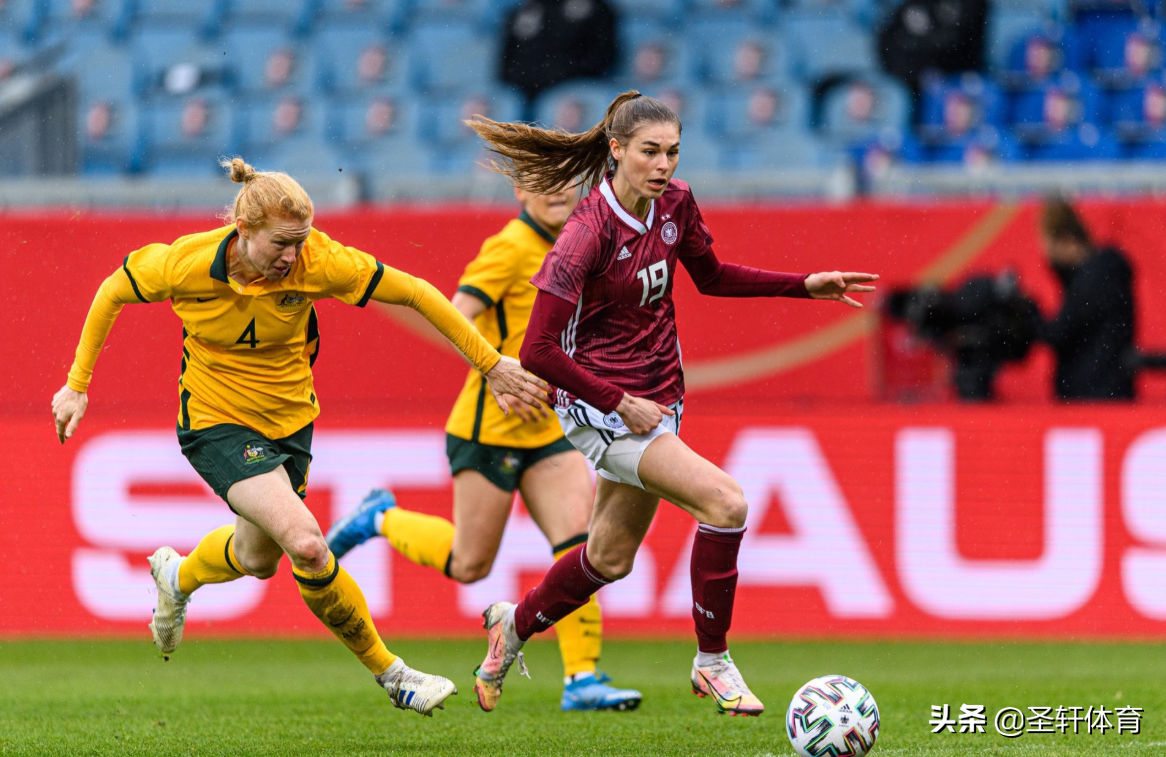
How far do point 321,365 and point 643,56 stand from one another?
4.50m

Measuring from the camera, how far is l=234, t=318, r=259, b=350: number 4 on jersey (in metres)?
5.36

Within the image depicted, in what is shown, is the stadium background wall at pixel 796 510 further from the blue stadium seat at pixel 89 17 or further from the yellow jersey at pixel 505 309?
the blue stadium seat at pixel 89 17

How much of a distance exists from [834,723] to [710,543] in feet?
2.38

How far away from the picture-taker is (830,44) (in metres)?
12.9

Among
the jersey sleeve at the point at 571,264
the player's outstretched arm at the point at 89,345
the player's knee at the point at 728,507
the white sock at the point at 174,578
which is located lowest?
the white sock at the point at 174,578

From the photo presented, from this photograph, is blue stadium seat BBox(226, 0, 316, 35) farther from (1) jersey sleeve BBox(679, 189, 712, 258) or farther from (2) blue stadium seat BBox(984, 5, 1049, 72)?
(1) jersey sleeve BBox(679, 189, 712, 258)

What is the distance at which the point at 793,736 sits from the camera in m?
4.95

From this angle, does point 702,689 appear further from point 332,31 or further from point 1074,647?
point 332,31

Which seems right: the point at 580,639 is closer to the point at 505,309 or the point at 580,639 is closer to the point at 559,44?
the point at 505,309

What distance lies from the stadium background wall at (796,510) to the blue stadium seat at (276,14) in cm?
442

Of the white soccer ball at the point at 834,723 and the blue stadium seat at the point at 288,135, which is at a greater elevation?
the blue stadium seat at the point at 288,135

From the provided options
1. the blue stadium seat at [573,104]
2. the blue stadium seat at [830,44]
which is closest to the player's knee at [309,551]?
the blue stadium seat at [573,104]

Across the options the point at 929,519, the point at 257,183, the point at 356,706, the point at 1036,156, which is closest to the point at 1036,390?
the point at 929,519

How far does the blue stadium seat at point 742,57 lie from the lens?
12875 mm
